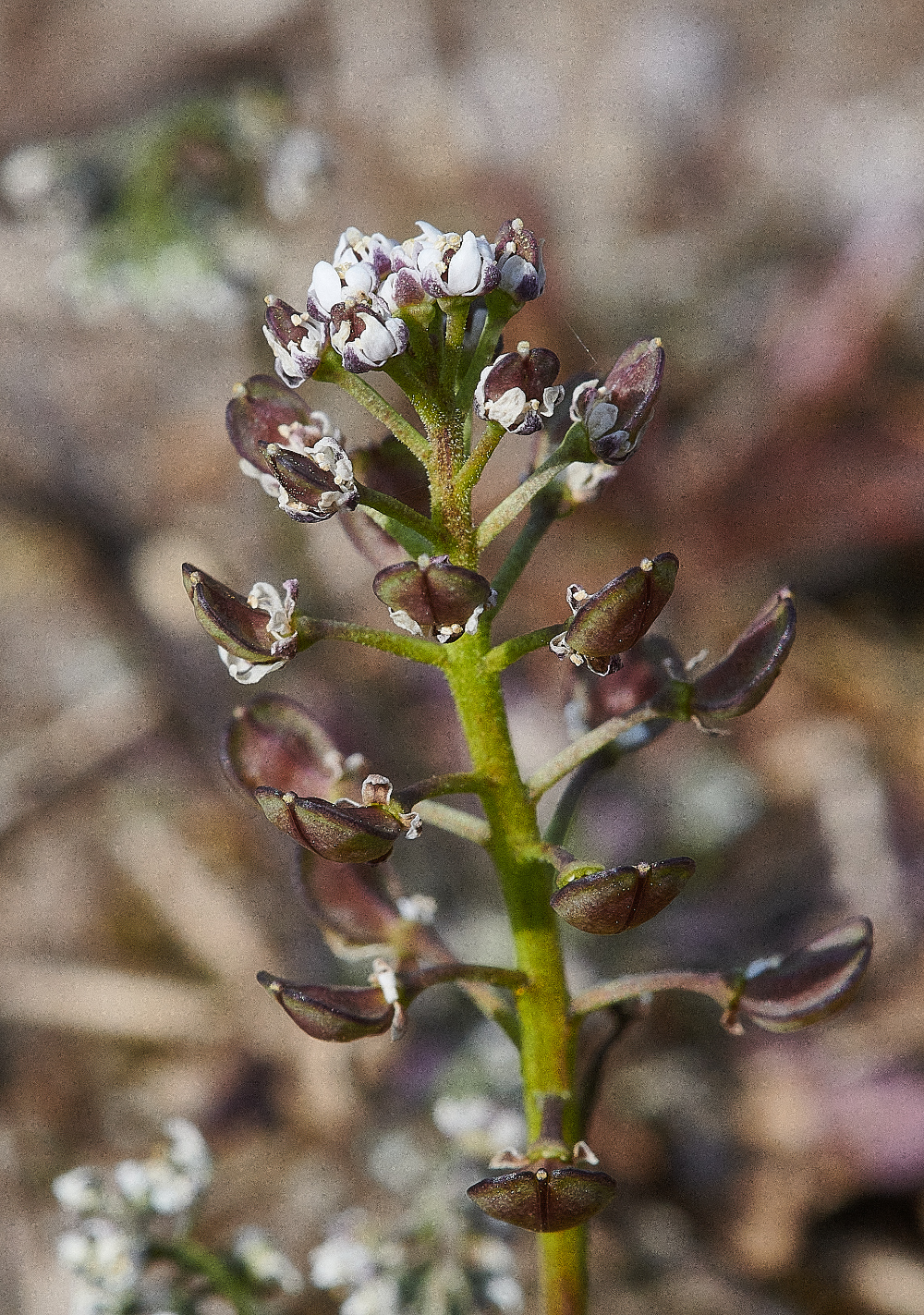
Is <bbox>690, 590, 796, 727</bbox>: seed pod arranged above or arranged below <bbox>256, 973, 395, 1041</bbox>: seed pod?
above

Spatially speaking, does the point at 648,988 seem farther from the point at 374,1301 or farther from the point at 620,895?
the point at 374,1301

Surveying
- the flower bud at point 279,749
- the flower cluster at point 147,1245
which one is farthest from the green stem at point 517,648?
the flower cluster at point 147,1245

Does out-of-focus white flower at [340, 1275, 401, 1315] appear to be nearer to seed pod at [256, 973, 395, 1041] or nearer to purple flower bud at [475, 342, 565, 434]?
seed pod at [256, 973, 395, 1041]

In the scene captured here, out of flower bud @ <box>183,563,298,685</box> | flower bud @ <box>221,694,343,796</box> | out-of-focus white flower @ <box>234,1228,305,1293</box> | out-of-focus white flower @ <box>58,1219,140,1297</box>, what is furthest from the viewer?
out-of-focus white flower @ <box>234,1228,305,1293</box>

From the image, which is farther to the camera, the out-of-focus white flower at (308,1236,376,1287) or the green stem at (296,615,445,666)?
the out-of-focus white flower at (308,1236,376,1287)

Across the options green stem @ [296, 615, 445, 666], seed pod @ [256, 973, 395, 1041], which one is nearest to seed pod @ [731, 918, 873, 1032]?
seed pod @ [256, 973, 395, 1041]

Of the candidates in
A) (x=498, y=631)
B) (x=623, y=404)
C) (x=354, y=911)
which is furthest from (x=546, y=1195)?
(x=498, y=631)

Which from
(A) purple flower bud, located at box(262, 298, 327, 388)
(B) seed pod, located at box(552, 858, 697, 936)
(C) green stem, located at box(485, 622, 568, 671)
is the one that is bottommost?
(B) seed pod, located at box(552, 858, 697, 936)

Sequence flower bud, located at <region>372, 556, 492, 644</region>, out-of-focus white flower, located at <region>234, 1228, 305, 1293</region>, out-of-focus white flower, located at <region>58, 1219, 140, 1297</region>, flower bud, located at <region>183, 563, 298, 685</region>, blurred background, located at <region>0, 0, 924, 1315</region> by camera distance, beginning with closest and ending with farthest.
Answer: flower bud, located at <region>372, 556, 492, 644</region>, flower bud, located at <region>183, 563, 298, 685</region>, out-of-focus white flower, located at <region>58, 1219, 140, 1297</region>, out-of-focus white flower, located at <region>234, 1228, 305, 1293</region>, blurred background, located at <region>0, 0, 924, 1315</region>
